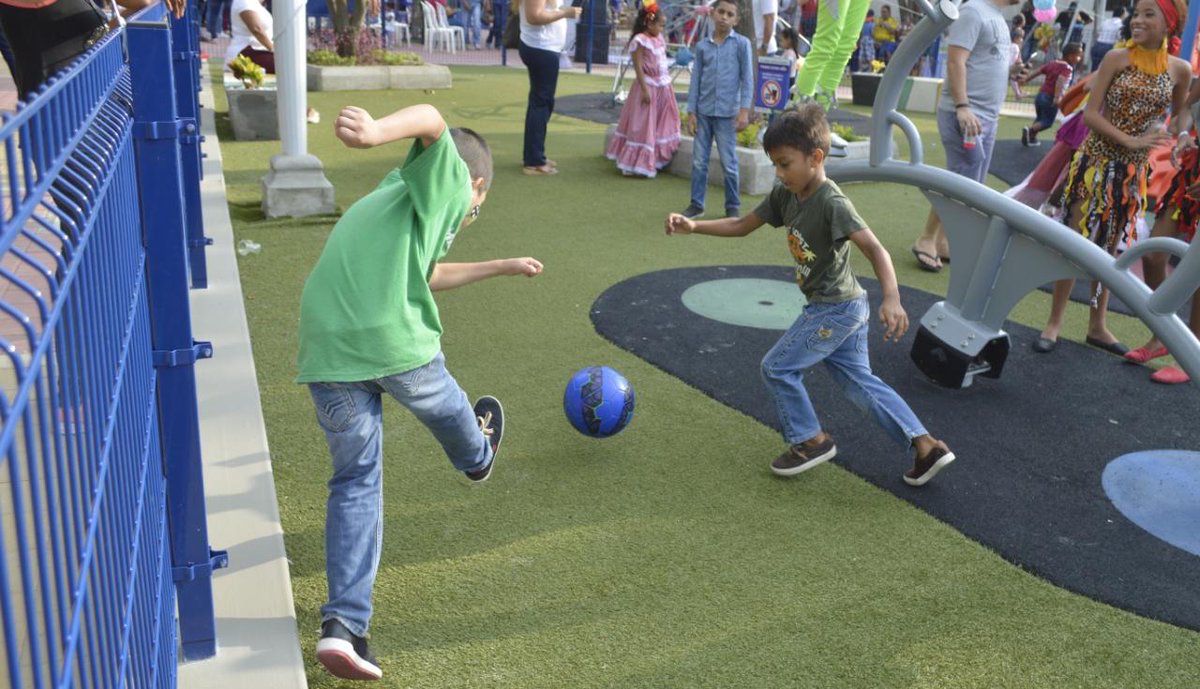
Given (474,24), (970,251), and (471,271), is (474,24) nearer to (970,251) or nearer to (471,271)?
(970,251)

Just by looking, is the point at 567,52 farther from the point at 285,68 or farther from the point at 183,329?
the point at 183,329

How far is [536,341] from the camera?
5.50 metres

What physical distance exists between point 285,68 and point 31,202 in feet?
21.7

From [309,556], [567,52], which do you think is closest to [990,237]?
[309,556]

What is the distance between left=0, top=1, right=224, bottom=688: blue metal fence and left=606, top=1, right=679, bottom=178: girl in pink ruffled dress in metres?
7.41

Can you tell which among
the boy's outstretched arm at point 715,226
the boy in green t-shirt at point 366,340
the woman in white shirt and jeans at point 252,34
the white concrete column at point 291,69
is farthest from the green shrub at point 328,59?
the boy in green t-shirt at point 366,340

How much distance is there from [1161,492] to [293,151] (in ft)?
20.0

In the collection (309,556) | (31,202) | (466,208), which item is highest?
(31,202)

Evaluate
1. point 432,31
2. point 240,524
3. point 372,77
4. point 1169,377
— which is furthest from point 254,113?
point 432,31

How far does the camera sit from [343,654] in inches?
107

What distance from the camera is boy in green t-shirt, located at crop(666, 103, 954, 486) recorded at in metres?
3.89

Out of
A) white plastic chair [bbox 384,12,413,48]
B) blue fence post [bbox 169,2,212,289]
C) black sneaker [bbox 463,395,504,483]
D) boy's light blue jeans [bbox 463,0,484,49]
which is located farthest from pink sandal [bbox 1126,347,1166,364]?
boy's light blue jeans [bbox 463,0,484,49]

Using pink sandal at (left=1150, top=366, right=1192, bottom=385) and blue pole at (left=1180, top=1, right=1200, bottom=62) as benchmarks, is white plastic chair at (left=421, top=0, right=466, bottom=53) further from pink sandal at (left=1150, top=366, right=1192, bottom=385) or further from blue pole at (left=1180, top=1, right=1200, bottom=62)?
pink sandal at (left=1150, top=366, right=1192, bottom=385)

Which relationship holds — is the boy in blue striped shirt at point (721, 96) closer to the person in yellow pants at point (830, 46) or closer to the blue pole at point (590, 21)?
the person in yellow pants at point (830, 46)
